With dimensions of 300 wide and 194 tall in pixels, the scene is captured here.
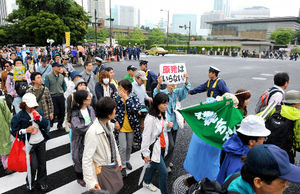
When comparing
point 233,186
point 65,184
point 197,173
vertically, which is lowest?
point 65,184

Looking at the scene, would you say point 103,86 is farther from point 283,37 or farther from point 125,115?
point 283,37

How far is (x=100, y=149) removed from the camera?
2.54 m

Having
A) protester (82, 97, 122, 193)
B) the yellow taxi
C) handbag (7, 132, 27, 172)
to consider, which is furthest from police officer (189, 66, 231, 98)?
the yellow taxi

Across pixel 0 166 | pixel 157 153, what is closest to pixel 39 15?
pixel 0 166

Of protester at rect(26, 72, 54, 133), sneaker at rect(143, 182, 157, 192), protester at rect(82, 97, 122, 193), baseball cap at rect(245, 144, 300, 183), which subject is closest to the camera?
baseball cap at rect(245, 144, 300, 183)

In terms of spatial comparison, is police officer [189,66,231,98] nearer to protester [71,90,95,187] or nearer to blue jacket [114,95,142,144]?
blue jacket [114,95,142,144]

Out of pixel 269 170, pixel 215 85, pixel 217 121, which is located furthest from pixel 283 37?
pixel 269 170

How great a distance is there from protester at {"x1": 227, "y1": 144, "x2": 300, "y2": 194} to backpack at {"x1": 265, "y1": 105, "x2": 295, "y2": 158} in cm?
194

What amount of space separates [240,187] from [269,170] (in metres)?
0.29

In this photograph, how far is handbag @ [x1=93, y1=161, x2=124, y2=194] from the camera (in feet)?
8.32

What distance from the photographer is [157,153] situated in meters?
3.14

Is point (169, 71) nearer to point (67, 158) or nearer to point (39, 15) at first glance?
point (67, 158)

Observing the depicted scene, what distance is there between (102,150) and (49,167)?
249cm

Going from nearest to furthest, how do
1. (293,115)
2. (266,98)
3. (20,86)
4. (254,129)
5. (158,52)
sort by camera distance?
(254,129), (293,115), (266,98), (20,86), (158,52)
